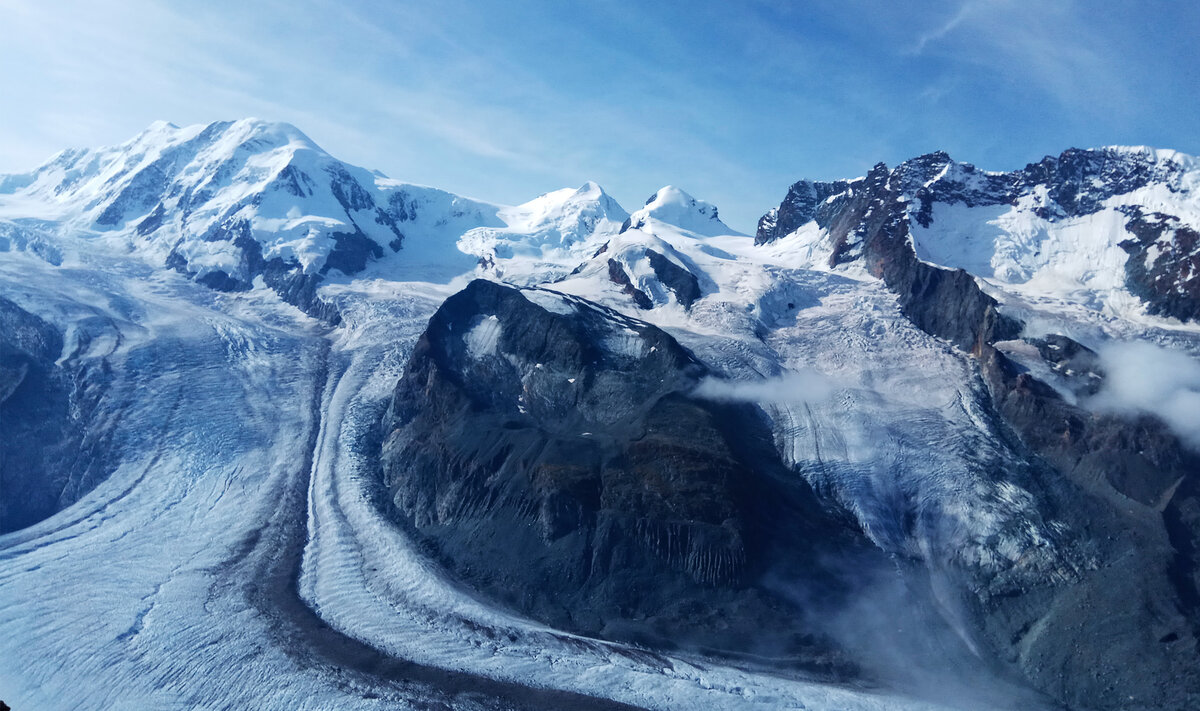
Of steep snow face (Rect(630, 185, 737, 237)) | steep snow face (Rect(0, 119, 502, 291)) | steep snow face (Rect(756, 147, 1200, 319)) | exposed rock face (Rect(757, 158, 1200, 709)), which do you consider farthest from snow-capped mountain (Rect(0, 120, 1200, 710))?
steep snow face (Rect(630, 185, 737, 237))

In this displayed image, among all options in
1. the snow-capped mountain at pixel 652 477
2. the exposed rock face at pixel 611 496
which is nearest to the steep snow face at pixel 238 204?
the snow-capped mountain at pixel 652 477

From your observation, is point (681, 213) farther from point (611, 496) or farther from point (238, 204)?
point (611, 496)

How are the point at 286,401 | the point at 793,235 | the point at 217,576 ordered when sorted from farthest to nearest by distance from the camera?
the point at 793,235
the point at 286,401
the point at 217,576

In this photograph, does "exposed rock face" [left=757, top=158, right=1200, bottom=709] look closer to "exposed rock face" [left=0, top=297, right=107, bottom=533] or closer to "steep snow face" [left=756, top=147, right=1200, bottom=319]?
"steep snow face" [left=756, top=147, right=1200, bottom=319]

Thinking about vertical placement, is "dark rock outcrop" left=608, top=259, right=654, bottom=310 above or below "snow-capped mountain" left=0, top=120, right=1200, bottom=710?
above

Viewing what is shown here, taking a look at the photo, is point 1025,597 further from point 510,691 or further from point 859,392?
point 510,691

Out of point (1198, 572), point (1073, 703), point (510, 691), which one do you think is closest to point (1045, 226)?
point (1198, 572)

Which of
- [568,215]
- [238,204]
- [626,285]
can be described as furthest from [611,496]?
[568,215]
